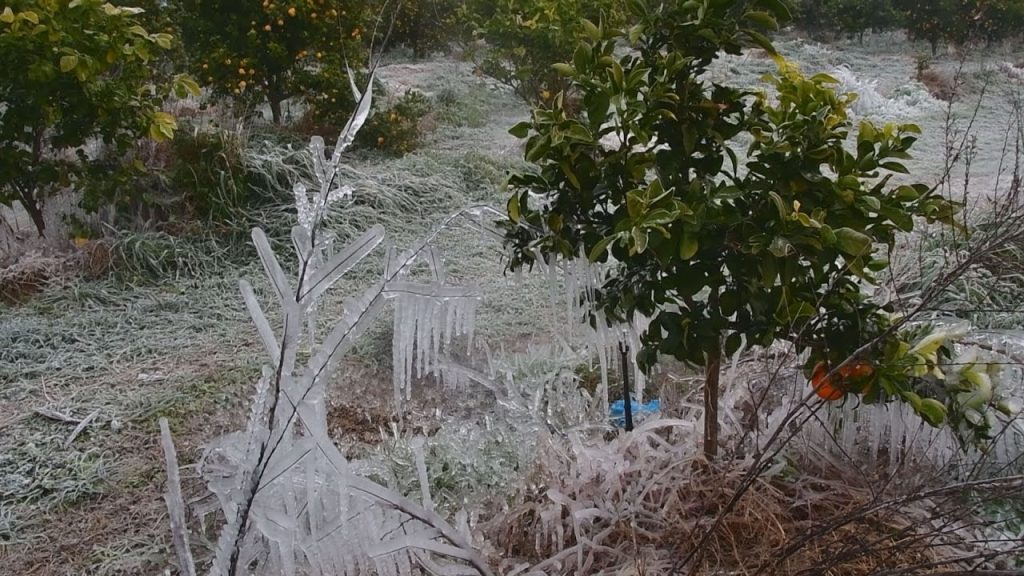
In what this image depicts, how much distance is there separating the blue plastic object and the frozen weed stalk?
858 millimetres

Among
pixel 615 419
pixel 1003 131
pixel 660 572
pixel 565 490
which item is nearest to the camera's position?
pixel 660 572

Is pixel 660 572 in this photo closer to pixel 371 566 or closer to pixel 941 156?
pixel 371 566

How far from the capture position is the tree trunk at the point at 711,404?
6.08 ft

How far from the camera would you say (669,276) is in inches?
63.8

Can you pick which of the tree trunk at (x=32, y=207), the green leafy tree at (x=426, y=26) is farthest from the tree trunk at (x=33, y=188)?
the green leafy tree at (x=426, y=26)

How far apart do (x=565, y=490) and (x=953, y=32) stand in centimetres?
812

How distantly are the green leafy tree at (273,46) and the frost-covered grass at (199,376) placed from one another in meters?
0.62

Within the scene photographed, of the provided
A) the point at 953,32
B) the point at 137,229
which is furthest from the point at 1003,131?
the point at 137,229

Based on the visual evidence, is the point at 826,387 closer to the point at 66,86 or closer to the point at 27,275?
the point at 66,86

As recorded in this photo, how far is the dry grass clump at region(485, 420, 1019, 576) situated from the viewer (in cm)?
168

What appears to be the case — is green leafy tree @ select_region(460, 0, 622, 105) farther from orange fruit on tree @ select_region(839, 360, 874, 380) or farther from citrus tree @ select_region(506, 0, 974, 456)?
orange fruit on tree @ select_region(839, 360, 874, 380)

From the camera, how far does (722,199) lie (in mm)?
1554

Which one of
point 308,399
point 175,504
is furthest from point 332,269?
point 175,504

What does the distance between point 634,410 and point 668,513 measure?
0.73 m
